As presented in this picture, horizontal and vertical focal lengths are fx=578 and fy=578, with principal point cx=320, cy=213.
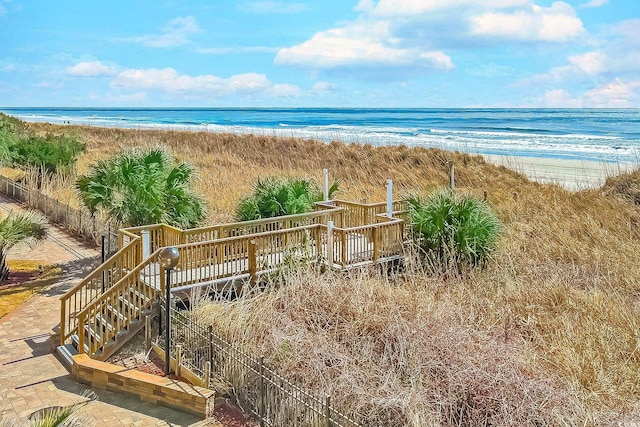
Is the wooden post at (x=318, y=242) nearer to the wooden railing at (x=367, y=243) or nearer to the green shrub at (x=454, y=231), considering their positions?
the wooden railing at (x=367, y=243)

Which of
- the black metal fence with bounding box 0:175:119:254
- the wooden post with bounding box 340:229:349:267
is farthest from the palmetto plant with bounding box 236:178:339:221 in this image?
the black metal fence with bounding box 0:175:119:254

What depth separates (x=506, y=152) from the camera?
42125mm

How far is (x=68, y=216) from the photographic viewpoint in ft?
58.9

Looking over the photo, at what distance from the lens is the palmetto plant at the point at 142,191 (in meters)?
12.3

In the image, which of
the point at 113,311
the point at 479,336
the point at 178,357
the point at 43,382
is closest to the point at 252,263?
the point at 113,311

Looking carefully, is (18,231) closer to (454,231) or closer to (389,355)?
(389,355)

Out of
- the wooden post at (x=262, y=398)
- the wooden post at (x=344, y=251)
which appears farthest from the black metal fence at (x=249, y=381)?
the wooden post at (x=344, y=251)

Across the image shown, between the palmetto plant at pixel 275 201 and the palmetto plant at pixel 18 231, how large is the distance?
444 centimetres

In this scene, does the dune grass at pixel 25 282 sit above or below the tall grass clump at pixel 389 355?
below

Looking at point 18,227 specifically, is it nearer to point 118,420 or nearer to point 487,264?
point 118,420

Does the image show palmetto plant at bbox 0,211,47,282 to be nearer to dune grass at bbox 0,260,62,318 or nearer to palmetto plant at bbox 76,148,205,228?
dune grass at bbox 0,260,62,318

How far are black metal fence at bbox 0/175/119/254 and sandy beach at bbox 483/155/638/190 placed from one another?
18.6 m

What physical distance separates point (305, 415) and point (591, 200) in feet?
51.2

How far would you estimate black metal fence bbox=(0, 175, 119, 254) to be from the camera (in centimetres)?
1486
